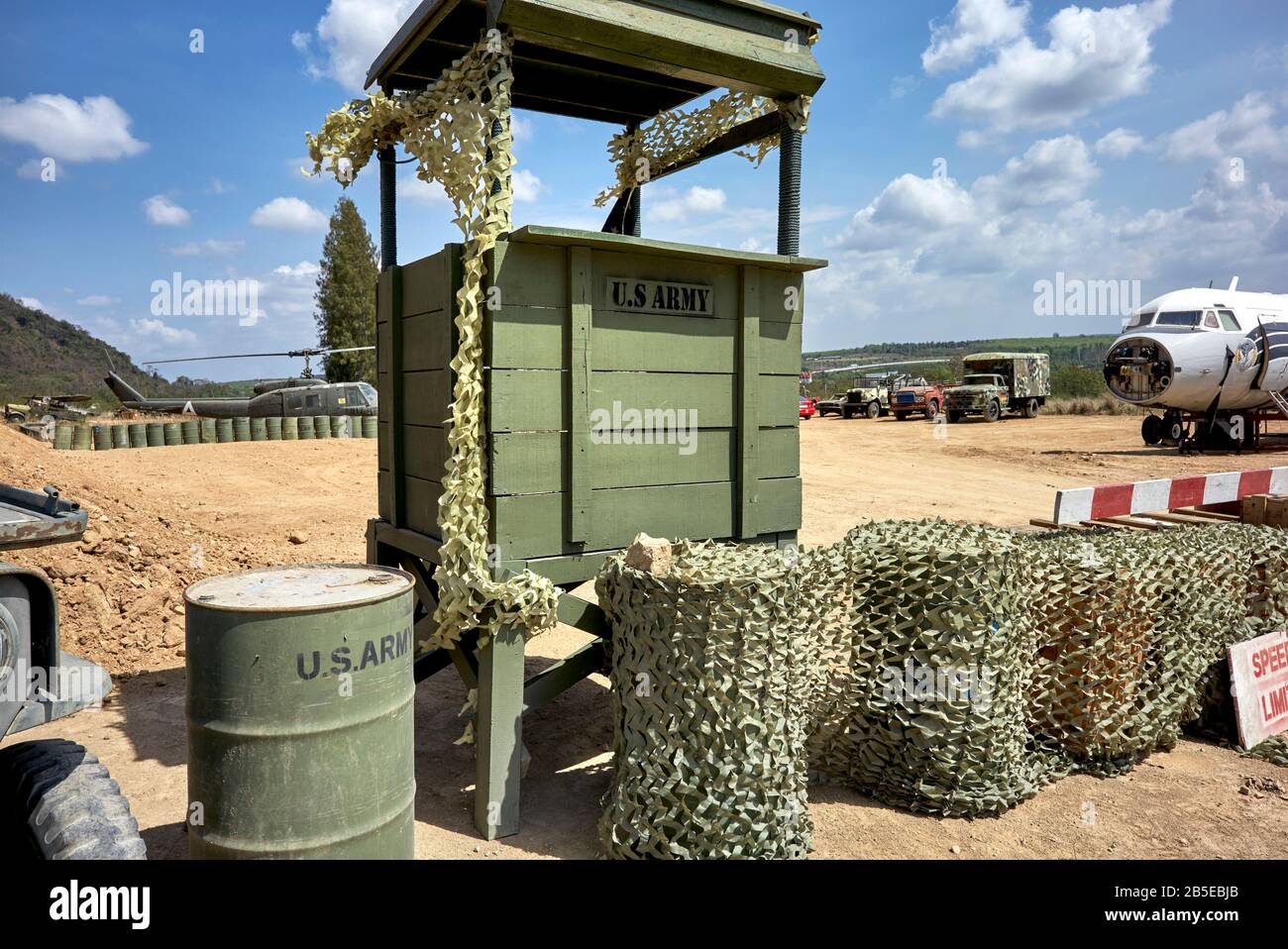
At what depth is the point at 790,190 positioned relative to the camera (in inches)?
188

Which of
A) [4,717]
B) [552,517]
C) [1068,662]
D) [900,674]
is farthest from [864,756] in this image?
[4,717]

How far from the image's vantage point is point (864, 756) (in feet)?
14.5

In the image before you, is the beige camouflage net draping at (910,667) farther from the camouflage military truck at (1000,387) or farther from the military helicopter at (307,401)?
the camouflage military truck at (1000,387)

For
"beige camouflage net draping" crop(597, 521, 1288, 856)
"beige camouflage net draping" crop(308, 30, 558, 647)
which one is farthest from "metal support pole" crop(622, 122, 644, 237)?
"beige camouflage net draping" crop(597, 521, 1288, 856)

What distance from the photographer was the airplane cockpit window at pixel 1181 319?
19094mm

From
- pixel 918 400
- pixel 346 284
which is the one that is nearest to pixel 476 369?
pixel 918 400

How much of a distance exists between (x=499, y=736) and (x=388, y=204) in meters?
3.33

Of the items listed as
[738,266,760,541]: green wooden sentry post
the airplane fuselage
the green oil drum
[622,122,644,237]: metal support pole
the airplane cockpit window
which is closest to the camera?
the green oil drum

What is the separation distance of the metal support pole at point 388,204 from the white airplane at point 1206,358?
19.0 metres

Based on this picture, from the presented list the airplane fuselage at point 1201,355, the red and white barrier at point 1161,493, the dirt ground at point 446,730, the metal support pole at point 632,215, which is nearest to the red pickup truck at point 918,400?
the airplane fuselage at point 1201,355

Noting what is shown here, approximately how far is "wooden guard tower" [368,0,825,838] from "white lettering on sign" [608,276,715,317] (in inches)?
0.4

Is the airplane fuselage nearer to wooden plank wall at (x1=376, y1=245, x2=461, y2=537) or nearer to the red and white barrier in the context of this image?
the red and white barrier

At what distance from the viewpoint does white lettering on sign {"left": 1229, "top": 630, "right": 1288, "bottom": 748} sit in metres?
5.14

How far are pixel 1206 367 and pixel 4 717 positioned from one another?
22384 millimetres
